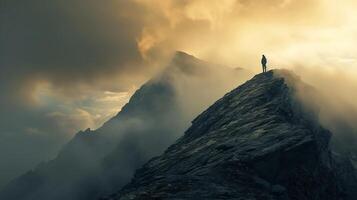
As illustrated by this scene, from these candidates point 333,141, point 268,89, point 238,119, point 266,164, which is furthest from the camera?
point 333,141

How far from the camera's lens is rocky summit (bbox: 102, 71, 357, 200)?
68000mm

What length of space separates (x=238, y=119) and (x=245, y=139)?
52.2ft

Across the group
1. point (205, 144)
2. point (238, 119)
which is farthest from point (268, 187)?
Result: point (238, 119)

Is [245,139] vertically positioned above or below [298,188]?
above

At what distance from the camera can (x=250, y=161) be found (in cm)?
8112

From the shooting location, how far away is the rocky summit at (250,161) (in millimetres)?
68000

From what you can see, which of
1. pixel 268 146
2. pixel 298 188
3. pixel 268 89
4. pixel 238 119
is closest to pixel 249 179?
pixel 268 146

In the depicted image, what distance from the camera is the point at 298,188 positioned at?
8906 centimetres

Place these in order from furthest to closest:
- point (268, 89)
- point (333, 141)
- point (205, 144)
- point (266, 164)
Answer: point (333, 141), point (268, 89), point (205, 144), point (266, 164)

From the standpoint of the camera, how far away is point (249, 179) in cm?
7725

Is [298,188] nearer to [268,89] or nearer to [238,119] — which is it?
[238,119]

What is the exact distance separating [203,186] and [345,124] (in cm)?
14315

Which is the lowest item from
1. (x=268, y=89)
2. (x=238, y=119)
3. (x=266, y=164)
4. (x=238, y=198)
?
(x=238, y=198)

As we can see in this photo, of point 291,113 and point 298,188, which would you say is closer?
point 298,188
